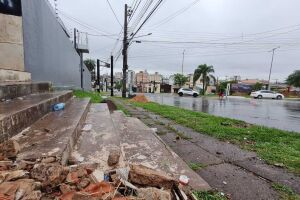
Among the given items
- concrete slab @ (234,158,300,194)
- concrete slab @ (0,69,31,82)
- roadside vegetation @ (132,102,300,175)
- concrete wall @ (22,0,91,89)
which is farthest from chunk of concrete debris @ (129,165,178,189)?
concrete wall @ (22,0,91,89)

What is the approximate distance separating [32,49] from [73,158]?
13.2 feet

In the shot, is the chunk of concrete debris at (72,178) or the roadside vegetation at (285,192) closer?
the chunk of concrete debris at (72,178)

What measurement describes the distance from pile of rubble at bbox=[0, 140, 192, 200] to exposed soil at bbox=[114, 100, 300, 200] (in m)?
0.95

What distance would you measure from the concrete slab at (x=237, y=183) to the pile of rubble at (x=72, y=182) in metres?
0.86

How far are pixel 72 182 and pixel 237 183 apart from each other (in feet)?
5.82

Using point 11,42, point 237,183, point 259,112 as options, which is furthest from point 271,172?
point 259,112

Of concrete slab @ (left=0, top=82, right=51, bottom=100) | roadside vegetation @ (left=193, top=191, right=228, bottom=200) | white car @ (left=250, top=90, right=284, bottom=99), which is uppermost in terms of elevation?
concrete slab @ (left=0, top=82, right=51, bottom=100)

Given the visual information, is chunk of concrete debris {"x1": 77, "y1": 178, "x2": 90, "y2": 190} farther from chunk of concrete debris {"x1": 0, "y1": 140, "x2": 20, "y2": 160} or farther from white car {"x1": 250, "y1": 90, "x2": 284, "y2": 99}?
white car {"x1": 250, "y1": 90, "x2": 284, "y2": 99}

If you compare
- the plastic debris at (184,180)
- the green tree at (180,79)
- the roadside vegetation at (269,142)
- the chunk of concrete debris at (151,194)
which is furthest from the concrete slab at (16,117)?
the green tree at (180,79)

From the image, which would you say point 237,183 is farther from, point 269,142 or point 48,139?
point 269,142

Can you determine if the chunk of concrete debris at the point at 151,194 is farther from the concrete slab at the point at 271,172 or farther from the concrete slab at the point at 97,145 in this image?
the concrete slab at the point at 271,172

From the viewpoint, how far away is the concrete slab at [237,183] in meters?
2.13

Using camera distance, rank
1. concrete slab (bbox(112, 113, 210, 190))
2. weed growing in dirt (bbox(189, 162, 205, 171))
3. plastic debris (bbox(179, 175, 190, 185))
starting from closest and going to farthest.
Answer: plastic debris (bbox(179, 175, 190, 185)) < concrete slab (bbox(112, 113, 210, 190)) < weed growing in dirt (bbox(189, 162, 205, 171))

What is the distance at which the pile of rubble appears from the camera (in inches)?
51.0
